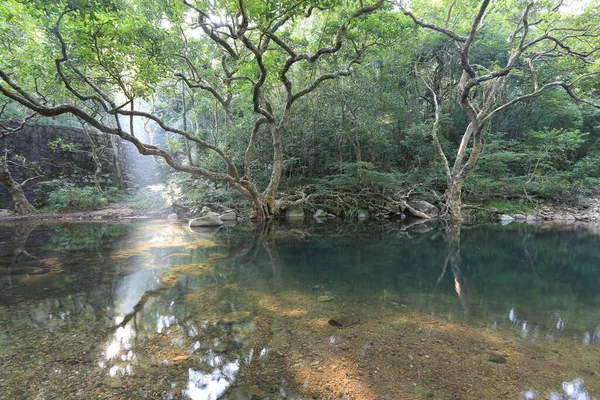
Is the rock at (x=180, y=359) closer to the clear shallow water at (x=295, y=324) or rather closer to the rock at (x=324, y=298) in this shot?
the clear shallow water at (x=295, y=324)

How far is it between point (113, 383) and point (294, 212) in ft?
40.1

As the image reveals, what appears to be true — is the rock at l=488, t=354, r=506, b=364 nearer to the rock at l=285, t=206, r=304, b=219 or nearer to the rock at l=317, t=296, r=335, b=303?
the rock at l=317, t=296, r=335, b=303

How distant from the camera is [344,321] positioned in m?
3.60

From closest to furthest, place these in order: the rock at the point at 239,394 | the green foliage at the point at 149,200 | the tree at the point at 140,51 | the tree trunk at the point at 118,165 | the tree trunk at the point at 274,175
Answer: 1. the rock at the point at 239,394
2. the tree at the point at 140,51
3. the tree trunk at the point at 274,175
4. the green foliage at the point at 149,200
5. the tree trunk at the point at 118,165

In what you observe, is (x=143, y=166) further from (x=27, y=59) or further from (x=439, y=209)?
(x=439, y=209)

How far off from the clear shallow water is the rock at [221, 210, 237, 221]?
596 centimetres

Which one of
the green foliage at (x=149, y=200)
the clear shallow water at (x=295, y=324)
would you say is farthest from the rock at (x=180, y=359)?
the green foliage at (x=149, y=200)

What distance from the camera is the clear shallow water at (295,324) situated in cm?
242

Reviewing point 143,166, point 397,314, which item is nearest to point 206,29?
point 397,314

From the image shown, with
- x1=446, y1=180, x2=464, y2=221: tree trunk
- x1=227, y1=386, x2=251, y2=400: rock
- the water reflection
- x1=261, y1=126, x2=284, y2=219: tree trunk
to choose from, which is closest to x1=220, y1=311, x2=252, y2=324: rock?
x1=227, y1=386, x2=251, y2=400: rock

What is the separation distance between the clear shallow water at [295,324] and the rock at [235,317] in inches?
1.0

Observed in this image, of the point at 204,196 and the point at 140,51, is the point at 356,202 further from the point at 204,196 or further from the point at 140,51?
the point at 140,51

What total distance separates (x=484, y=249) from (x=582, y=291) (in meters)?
3.18

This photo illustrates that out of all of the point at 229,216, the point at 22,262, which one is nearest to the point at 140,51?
the point at 22,262
